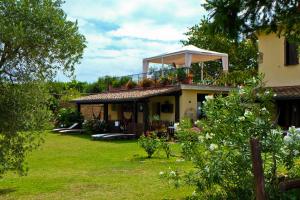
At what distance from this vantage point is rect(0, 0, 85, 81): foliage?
7.49 m

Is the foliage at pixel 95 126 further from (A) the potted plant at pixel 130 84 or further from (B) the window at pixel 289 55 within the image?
(B) the window at pixel 289 55

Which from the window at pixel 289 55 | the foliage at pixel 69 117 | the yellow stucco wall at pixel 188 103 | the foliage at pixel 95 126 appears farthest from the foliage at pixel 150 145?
the foliage at pixel 69 117

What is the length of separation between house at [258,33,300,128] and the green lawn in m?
9.00

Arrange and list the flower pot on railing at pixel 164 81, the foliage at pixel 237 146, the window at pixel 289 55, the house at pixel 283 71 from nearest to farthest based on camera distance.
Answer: the foliage at pixel 237 146 → the house at pixel 283 71 → the window at pixel 289 55 → the flower pot on railing at pixel 164 81

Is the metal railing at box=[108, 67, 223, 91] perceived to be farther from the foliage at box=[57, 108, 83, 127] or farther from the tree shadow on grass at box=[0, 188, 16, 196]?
the tree shadow on grass at box=[0, 188, 16, 196]

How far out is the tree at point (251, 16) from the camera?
6.10 metres

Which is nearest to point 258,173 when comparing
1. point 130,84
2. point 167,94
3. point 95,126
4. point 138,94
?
point 167,94

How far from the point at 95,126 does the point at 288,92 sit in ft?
46.3

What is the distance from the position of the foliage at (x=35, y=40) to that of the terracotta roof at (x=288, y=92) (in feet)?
45.3

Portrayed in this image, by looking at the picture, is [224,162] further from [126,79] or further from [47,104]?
[126,79]

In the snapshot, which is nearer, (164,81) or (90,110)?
(164,81)

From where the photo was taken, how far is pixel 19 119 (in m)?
8.46

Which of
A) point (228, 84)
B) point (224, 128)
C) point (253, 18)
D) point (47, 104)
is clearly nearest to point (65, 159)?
point (47, 104)

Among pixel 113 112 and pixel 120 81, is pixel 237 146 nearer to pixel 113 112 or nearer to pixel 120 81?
pixel 120 81
